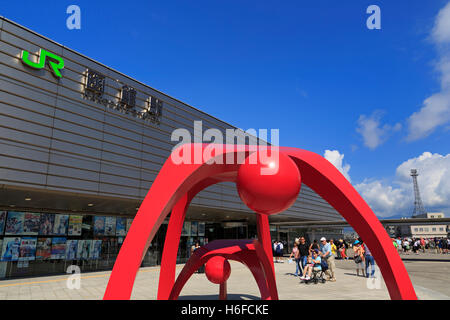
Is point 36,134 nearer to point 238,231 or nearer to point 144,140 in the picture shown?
point 144,140

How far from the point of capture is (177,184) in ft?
13.2

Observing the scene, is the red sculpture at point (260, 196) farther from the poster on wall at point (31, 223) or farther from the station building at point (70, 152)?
the poster on wall at point (31, 223)

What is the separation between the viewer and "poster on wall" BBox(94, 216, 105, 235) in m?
19.6

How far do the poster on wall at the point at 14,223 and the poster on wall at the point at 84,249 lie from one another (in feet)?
11.1

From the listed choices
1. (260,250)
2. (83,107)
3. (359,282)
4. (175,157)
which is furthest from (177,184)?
(83,107)

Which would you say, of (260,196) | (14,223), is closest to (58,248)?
(14,223)

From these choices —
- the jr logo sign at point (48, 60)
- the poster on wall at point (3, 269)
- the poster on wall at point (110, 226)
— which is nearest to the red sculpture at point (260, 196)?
the jr logo sign at point (48, 60)

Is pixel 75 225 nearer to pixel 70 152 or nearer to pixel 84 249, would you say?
pixel 84 249

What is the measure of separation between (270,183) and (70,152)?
1370 centimetres

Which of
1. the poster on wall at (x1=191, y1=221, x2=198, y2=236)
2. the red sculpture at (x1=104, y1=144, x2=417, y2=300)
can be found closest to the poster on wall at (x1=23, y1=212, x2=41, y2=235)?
the poster on wall at (x1=191, y1=221, x2=198, y2=236)

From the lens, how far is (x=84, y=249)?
18703mm

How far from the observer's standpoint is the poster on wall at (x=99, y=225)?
19638 mm

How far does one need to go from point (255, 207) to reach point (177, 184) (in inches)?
41.6
